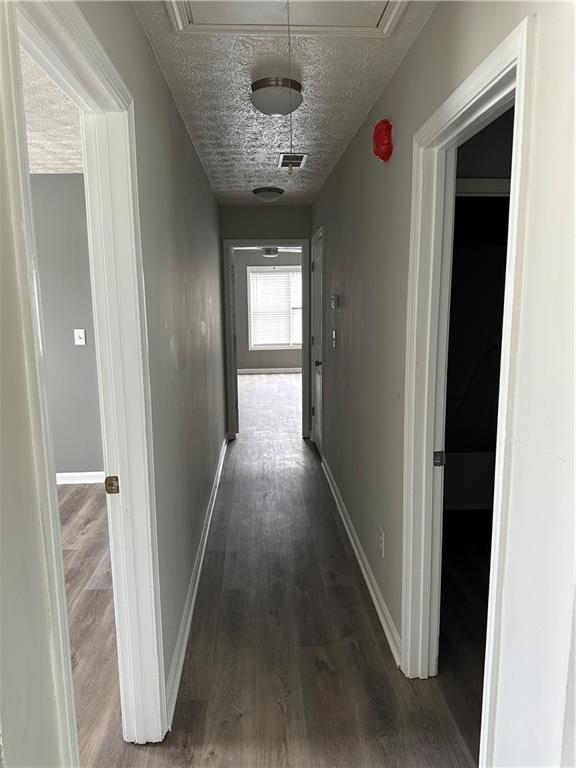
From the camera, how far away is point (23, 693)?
76cm

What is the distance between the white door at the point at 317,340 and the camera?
460 cm

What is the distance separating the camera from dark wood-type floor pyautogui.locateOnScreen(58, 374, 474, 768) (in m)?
1.71

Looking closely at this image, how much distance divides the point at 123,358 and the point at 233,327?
3955 mm

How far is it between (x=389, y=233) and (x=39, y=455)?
5.66 feet

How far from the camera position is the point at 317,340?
4.97 metres

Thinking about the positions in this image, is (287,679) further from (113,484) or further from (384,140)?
(384,140)

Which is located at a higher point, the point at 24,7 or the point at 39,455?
the point at 24,7

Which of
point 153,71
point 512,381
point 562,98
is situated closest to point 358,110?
point 153,71

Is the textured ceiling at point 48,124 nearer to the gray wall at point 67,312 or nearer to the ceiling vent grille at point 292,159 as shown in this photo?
the gray wall at point 67,312

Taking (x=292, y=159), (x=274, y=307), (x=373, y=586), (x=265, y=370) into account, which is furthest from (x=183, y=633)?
(x=274, y=307)

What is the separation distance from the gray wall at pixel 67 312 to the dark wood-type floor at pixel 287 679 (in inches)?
60.0

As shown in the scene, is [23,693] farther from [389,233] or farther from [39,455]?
[389,233]

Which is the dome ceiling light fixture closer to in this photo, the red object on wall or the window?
the red object on wall

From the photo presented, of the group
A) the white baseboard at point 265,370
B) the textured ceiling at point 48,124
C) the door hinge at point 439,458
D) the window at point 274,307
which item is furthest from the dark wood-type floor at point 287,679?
the window at point 274,307
